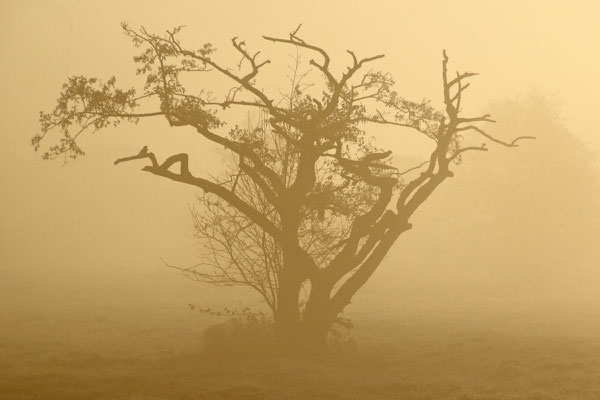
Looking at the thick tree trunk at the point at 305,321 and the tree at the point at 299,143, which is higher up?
the tree at the point at 299,143

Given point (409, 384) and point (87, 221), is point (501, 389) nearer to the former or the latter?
point (409, 384)

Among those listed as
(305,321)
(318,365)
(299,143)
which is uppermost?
(299,143)

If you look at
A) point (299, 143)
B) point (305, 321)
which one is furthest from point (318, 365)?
point (299, 143)

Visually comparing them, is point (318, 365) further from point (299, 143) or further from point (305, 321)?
point (299, 143)

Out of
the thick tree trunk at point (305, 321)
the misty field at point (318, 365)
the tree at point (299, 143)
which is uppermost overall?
the tree at point (299, 143)

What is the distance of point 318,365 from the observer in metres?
21.9

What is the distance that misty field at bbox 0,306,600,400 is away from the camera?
1791cm

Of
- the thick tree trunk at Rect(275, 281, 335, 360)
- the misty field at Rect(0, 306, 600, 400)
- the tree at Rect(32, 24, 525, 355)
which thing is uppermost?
the tree at Rect(32, 24, 525, 355)

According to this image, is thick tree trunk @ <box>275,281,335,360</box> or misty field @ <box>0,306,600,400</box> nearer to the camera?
misty field @ <box>0,306,600,400</box>

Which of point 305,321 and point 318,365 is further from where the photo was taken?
point 305,321

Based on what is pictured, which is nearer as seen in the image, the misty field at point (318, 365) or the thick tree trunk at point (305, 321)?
the misty field at point (318, 365)

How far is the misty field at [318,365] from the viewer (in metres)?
17.9

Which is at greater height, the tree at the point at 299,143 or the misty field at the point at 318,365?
the tree at the point at 299,143

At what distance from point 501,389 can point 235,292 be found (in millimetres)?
41961
